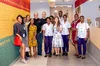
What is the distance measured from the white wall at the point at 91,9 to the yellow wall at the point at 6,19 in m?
6.03

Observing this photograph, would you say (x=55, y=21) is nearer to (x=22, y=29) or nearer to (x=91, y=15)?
(x=22, y=29)

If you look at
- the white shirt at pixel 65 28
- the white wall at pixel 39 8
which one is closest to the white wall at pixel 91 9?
the white shirt at pixel 65 28

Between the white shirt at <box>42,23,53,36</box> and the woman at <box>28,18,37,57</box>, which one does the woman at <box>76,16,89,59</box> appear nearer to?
the white shirt at <box>42,23,53,36</box>

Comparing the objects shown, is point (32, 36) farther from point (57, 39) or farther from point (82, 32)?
point (82, 32)

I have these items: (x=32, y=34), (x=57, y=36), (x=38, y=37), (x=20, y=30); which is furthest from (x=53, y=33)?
(x=20, y=30)

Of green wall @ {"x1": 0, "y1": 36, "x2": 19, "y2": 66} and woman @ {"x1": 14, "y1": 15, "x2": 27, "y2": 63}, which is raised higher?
woman @ {"x1": 14, "y1": 15, "x2": 27, "y2": 63}

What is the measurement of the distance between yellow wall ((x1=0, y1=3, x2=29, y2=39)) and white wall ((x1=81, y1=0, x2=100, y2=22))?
6.03 metres

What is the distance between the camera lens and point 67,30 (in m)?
7.44

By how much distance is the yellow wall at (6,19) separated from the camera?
4975 millimetres

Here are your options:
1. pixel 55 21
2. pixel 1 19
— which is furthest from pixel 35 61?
pixel 1 19

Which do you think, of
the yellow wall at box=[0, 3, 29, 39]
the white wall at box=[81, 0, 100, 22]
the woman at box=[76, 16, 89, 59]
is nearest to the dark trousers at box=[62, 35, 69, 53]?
the woman at box=[76, 16, 89, 59]

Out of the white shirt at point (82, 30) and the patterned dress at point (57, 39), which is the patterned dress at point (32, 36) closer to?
the patterned dress at point (57, 39)

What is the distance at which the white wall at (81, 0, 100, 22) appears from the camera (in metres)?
11.5

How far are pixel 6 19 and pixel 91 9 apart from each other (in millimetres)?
7303
